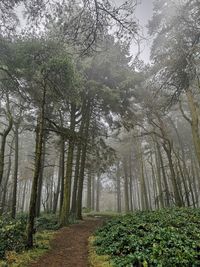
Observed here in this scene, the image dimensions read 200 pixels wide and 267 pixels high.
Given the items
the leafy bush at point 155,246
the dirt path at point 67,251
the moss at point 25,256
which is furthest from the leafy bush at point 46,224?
the leafy bush at point 155,246

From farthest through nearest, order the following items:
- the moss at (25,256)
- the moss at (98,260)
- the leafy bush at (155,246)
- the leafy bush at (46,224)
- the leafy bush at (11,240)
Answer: the leafy bush at (46,224) < the leafy bush at (11,240) < the moss at (25,256) < the moss at (98,260) < the leafy bush at (155,246)

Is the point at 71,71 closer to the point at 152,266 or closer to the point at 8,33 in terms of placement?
the point at 8,33

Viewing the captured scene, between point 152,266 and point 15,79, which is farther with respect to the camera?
point 15,79

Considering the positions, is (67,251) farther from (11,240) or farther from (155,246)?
(155,246)

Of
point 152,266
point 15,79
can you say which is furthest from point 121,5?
point 15,79

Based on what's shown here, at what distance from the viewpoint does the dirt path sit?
7255mm

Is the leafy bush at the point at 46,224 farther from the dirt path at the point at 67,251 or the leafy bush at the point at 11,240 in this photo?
the leafy bush at the point at 11,240

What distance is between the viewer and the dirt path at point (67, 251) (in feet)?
23.8

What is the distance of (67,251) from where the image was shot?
8773 millimetres

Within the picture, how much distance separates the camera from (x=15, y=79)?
11453 millimetres

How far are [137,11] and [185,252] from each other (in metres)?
5.47

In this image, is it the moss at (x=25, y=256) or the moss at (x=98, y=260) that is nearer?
the moss at (x=98, y=260)

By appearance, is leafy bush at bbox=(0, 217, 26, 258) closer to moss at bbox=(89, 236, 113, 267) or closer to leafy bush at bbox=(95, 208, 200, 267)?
moss at bbox=(89, 236, 113, 267)

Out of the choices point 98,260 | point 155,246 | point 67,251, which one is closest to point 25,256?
point 67,251
